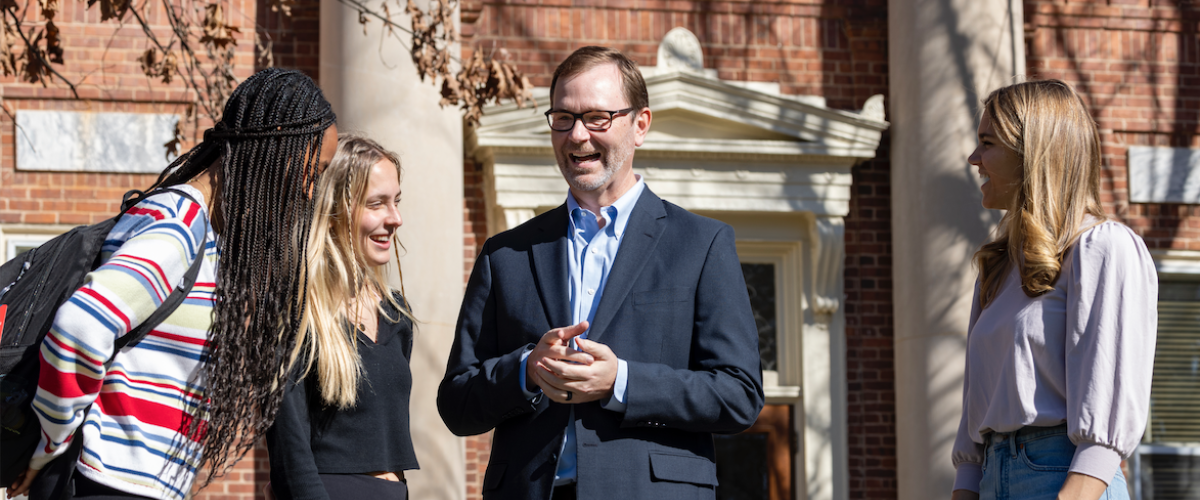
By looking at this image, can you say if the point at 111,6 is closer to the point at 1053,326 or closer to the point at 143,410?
the point at 143,410

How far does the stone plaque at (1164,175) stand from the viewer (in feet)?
24.6

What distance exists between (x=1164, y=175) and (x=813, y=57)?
8.40ft

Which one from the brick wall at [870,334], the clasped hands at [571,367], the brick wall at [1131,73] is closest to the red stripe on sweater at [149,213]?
the clasped hands at [571,367]

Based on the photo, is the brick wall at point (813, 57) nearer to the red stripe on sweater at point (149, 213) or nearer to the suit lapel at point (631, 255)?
the suit lapel at point (631, 255)

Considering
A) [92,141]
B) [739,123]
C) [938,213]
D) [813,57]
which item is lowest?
[938,213]

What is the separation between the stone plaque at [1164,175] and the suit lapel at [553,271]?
599cm

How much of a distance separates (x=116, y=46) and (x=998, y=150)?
19.2ft

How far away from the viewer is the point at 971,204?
665 cm

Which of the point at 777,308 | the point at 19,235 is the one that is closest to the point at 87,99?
the point at 19,235

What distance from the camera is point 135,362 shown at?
2000mm

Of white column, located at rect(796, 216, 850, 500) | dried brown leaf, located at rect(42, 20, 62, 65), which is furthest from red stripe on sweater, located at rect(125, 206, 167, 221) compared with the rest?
white column, located at rect(796, 216, 850, 500)

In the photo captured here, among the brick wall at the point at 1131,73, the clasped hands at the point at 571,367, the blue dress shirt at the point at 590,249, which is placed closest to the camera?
the clasped hands at the point at 571,367

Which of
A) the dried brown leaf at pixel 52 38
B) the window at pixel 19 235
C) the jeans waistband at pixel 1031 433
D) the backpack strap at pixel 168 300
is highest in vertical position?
the dried brown leaf at pixel 52 38

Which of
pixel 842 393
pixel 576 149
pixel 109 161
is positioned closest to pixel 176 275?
pixel 576 149
